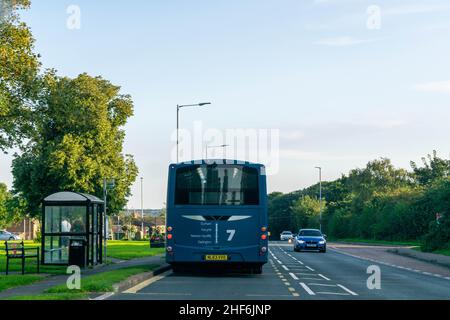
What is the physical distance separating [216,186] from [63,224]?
6.67 meters

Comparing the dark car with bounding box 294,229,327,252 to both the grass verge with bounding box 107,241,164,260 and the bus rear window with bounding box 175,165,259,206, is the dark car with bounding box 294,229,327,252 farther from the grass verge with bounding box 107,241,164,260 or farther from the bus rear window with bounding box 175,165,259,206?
the bus rear window with bounding box 175,165,259,206

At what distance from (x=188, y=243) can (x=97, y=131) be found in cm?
3416

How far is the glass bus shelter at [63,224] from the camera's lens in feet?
94.2

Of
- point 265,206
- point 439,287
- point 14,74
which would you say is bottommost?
point 439,287

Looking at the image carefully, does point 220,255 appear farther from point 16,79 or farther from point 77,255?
point 16,79

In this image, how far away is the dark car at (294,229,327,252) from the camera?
5228 cm

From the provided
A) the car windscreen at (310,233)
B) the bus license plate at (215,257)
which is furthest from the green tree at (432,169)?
the bus license plate at (215,257)

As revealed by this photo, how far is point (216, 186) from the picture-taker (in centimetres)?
2525

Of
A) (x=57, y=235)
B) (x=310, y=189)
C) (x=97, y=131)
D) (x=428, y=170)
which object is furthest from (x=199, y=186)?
(x=310, y=189)

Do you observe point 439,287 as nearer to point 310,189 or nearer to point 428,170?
point 428,170

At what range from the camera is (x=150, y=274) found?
25.8 m

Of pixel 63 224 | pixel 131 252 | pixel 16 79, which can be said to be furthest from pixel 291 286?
pixel 131 252

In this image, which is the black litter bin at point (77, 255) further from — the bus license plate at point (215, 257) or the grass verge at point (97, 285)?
the bus license plate at point (215, 257)

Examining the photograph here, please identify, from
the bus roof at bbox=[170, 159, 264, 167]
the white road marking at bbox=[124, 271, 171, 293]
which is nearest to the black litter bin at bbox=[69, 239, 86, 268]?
the white road marking at bbox=[124, 271, 171, 293]
